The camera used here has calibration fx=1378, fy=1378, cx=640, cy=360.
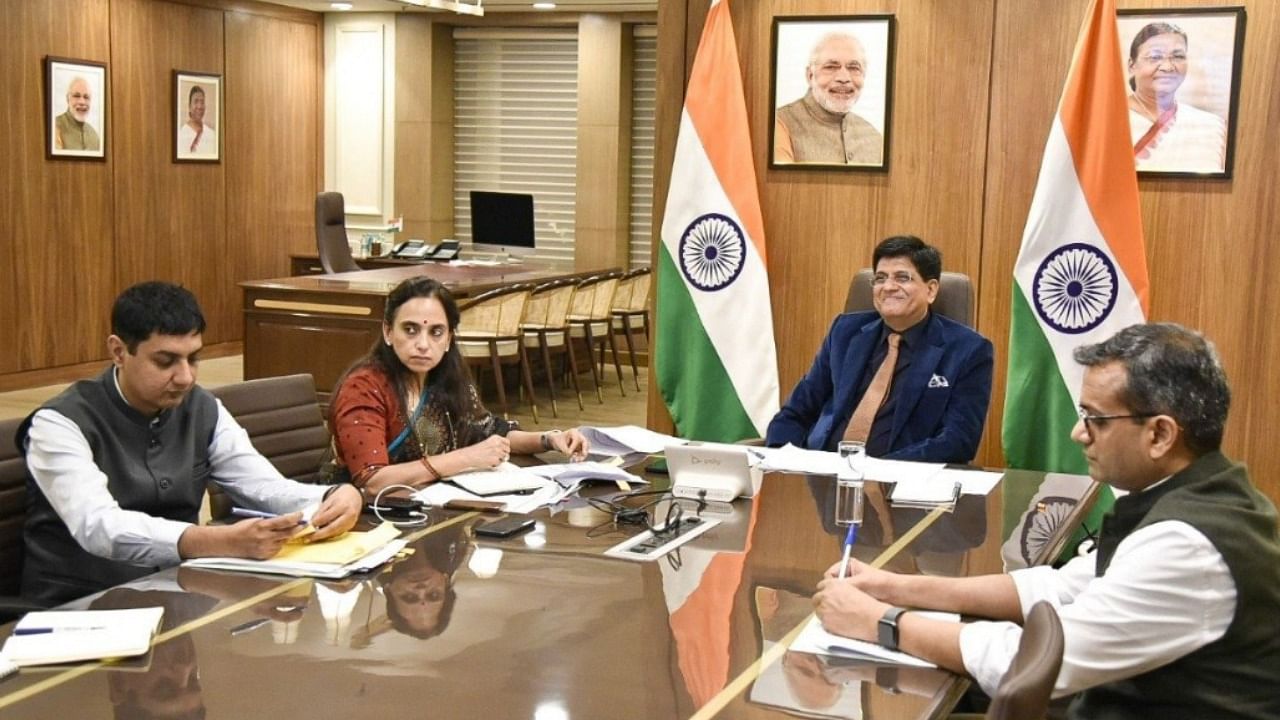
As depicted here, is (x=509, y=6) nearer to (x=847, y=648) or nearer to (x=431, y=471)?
(x=431, y=471)

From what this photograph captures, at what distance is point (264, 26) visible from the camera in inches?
443

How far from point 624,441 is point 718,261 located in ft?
6.04

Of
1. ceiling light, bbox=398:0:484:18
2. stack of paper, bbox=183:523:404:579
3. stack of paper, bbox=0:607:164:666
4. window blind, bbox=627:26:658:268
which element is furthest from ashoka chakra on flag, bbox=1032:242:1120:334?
window blind, bbox=627:26:658:268

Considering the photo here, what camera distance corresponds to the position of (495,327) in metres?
8.56

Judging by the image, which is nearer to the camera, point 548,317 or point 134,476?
point 134,476

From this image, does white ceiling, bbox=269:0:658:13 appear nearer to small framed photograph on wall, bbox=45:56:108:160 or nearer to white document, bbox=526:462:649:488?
small framed photograph on wall, bbox=45:56:108:160

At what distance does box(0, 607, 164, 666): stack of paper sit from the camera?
2.05 meters

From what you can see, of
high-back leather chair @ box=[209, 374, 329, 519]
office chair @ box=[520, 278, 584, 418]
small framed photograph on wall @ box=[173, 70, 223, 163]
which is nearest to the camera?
high-back leather chair @ box=[209, 374, 329, 519]

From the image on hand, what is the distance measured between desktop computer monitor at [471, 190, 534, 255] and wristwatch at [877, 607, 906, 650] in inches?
341

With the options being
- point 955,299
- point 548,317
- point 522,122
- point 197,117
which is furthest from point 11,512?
point 522,122

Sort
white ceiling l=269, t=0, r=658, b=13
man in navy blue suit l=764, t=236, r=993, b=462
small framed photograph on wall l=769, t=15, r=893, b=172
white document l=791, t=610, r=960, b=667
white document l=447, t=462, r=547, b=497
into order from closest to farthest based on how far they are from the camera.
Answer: white document l=791, t=610, r=960, b=667
white document l=447, t=462, r=547, b=497
man in navy blue suit l=764, t=236, r=993, b=462
small framed photograph on wall l=769, t=15, r=893, b=172
white ceiling l=269, t=0, r=658, b=13

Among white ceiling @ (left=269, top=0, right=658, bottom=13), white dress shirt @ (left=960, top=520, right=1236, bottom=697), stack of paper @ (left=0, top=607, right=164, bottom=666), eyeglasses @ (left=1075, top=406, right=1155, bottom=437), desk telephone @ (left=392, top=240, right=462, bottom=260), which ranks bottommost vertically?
stack of paper @ (left=0, top=607, right=164, bottom=666)

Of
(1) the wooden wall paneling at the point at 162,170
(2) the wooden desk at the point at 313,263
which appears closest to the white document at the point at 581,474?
(1) the wooden wall paneling at the point at 162,170

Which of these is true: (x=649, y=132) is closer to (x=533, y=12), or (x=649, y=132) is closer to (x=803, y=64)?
(x=533, y=12)
